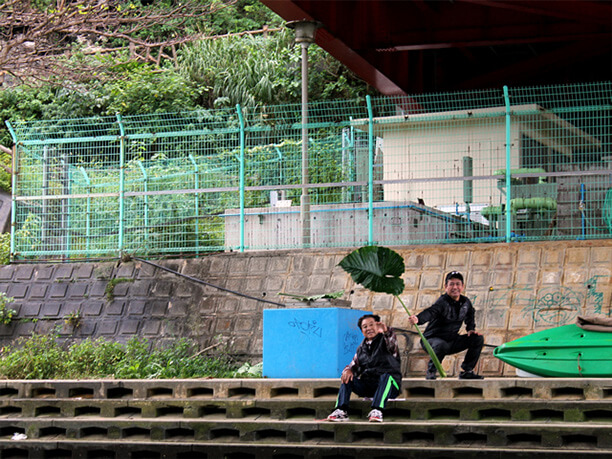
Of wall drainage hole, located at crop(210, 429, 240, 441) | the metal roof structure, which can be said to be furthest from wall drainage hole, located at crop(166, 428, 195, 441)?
the metal roof structure

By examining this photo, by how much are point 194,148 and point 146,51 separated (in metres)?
15.0

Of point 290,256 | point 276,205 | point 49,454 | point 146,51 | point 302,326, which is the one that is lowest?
point 49,454

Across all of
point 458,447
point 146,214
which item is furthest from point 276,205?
point 458,447

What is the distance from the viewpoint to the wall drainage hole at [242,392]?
1007cm

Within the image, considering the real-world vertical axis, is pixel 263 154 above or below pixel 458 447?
above

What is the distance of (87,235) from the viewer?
15.1 meters

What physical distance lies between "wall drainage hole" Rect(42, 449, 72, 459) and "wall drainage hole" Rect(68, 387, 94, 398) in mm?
977

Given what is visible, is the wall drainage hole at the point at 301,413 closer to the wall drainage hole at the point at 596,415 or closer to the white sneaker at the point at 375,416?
the white sneaker at the point at 375,416

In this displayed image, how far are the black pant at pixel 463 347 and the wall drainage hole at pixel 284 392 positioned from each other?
156 cm

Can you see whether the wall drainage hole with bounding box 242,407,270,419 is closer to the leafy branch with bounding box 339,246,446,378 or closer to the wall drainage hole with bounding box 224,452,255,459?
the wall drainage hole with bounding box 224,452,255,459

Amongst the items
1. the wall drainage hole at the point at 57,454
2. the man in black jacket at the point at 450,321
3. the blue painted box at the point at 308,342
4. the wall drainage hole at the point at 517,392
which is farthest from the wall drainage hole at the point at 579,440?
the wall drainage hole at the point at 57,454

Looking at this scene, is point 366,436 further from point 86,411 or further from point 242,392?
point 86,411

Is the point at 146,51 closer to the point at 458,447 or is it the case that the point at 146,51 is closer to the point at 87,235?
the point at 87,235

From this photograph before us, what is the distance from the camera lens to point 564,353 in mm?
9438
